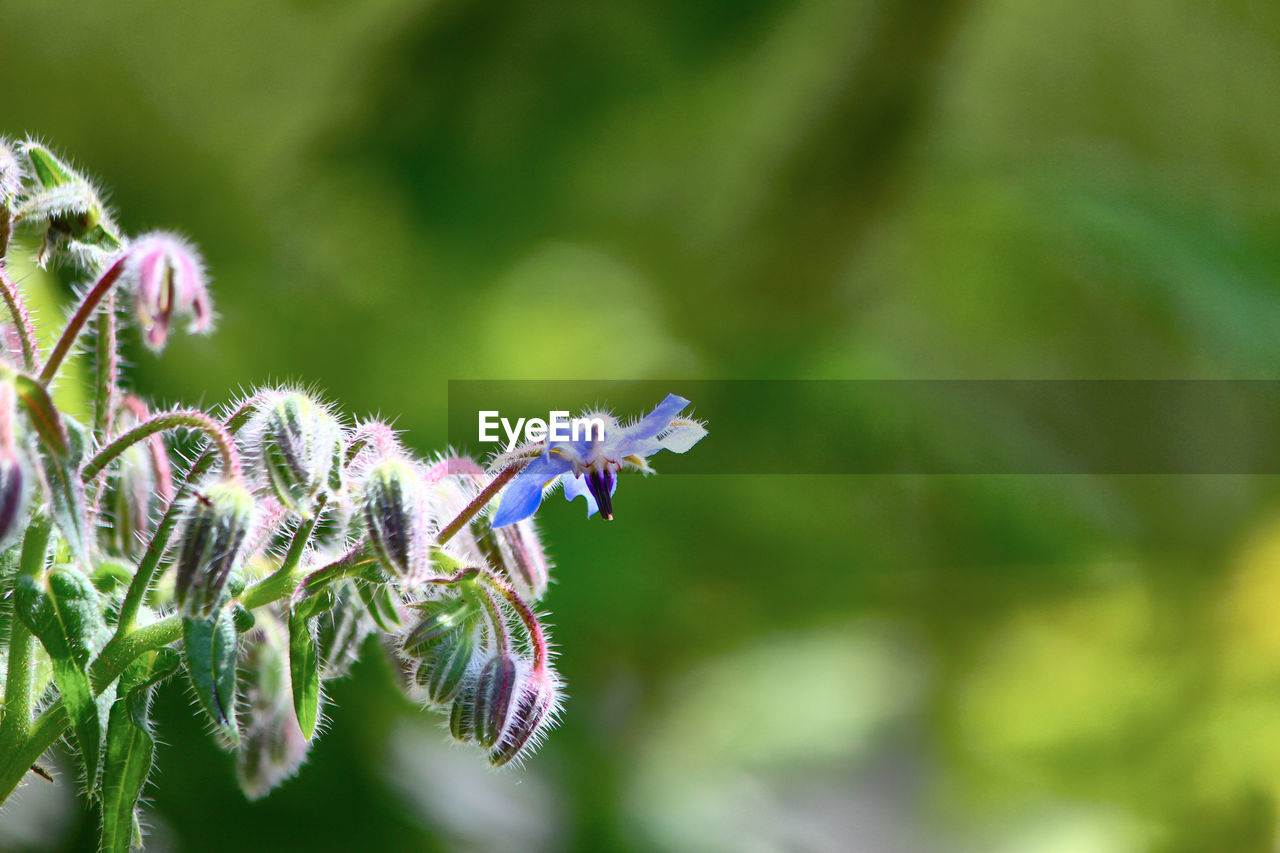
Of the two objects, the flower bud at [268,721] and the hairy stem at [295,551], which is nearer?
the hairy stem at [295,551]

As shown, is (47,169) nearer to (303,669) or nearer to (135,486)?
(135,486)

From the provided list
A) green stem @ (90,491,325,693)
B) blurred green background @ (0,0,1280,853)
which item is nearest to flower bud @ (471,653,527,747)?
green stem @ (90,491,325,693)

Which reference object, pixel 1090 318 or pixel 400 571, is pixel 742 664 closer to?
pixel 1090 318

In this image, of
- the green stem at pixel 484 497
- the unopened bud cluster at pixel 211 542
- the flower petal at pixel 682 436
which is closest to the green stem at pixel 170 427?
the unopened bud cluster at pixel 211 542

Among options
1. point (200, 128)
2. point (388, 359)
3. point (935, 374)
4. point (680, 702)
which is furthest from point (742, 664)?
point (200, 128)

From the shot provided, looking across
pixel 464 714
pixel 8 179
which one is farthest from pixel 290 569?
pixel 8 179

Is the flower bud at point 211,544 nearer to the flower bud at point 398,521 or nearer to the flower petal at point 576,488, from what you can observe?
the flower bud at point 398,521
